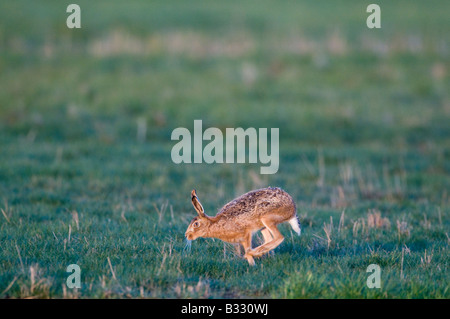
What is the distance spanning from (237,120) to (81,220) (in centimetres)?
1105

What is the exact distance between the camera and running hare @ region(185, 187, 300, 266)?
7.27 meters

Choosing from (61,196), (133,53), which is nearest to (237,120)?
(133,53)

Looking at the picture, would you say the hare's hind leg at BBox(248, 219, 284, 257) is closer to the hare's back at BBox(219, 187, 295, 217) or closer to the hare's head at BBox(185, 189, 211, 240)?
the hare's back at BBox(219, 187, 295, 217)

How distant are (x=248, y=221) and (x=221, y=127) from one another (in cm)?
1226

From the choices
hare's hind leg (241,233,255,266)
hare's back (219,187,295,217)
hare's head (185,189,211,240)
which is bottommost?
hare's hind leg (241,233,255,266)

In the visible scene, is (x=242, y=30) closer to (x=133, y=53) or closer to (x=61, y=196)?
(x=133, y=53)

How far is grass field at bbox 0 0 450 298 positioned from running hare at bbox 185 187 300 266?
1.03ft

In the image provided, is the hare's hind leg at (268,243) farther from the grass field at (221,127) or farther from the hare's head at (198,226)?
the hare's head at (198,226)

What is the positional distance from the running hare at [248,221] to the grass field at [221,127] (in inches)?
12.3

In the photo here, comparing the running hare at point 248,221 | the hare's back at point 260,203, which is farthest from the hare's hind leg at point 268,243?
the hare's back at point 260,203

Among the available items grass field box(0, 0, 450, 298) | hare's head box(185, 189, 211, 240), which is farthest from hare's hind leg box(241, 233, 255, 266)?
hare's head box(185, 189, 211, 240)

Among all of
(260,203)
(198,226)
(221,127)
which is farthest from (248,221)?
(221,127)

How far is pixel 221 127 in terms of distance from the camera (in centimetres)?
1941
